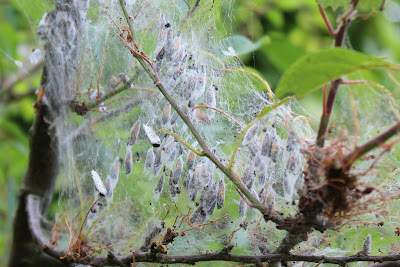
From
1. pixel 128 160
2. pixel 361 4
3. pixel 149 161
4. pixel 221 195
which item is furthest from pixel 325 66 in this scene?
pixel 128 160

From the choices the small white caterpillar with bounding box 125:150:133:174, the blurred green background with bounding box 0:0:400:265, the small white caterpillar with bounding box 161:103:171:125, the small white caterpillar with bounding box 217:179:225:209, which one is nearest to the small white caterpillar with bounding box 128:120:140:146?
the small white caterpillar with bounding box 125:150:133:174

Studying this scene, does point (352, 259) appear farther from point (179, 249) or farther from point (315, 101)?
point (315, 101)

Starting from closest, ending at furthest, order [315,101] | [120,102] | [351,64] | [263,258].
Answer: [351,64] → [263,258] → [120,102] → [315,101]

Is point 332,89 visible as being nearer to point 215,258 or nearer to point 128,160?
point 215,258

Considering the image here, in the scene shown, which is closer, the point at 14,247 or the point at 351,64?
the point at 351,64

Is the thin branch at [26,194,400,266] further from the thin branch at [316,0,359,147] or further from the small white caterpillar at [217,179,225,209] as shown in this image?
the thin branch at [316,0,359,147]

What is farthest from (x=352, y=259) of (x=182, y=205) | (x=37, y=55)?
(x=37, y=55)
